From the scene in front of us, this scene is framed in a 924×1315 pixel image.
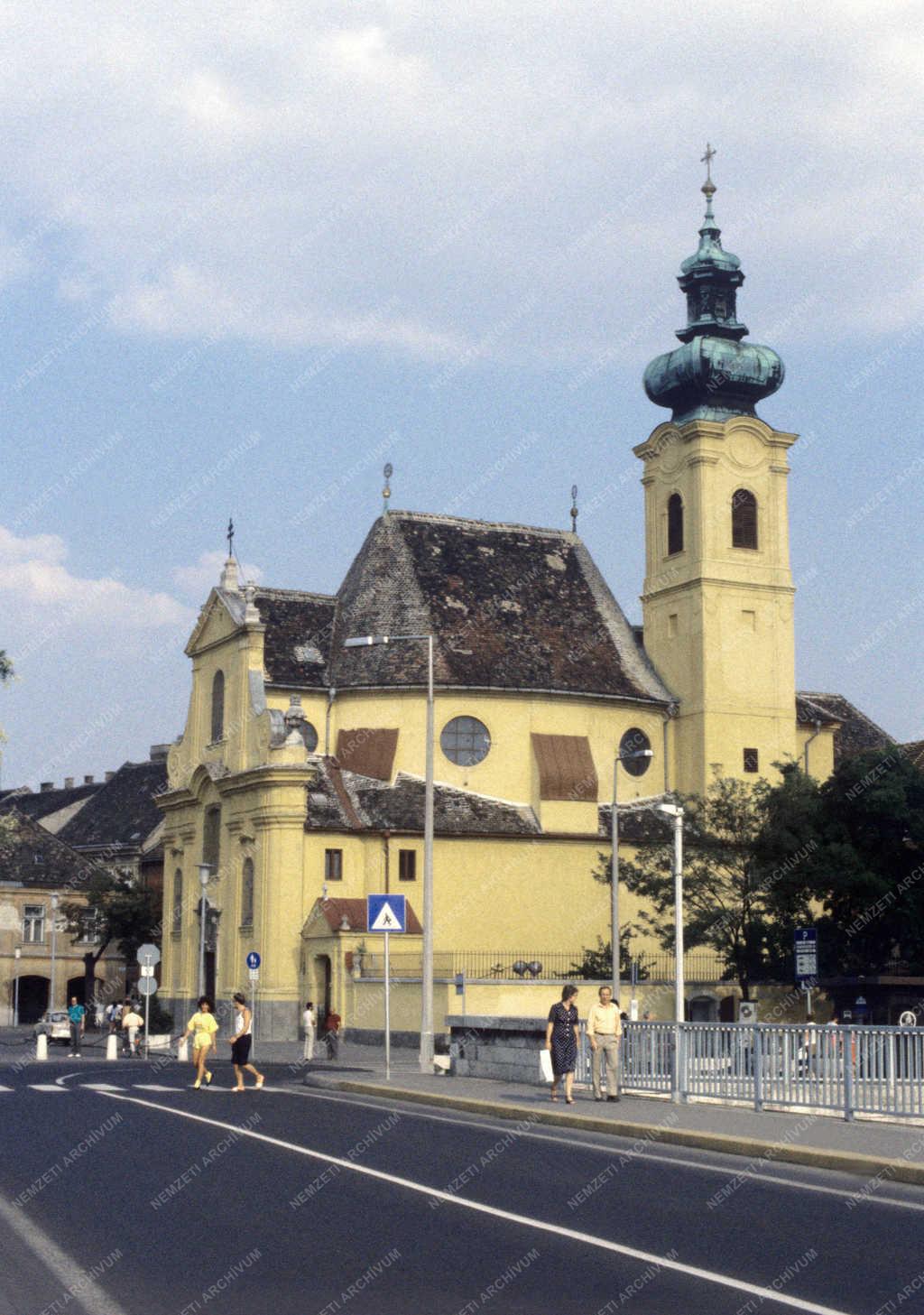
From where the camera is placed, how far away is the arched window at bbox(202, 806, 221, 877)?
63.5m

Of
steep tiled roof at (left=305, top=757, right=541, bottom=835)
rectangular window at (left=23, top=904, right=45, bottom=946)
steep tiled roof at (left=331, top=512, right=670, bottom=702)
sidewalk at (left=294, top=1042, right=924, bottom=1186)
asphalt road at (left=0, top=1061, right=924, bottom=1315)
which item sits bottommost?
sidewalk at (left=294, top=1042, right=924, bottom=1186)

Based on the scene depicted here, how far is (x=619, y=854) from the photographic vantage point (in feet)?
201

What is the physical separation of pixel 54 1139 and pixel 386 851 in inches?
Result: 1537

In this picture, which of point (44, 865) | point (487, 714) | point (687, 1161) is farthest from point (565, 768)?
point (687, 1161)

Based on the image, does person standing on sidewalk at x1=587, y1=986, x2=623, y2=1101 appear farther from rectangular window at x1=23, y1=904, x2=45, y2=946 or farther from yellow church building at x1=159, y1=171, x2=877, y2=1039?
rectangular window at x1=23, y1=904, x2=45, y2=946

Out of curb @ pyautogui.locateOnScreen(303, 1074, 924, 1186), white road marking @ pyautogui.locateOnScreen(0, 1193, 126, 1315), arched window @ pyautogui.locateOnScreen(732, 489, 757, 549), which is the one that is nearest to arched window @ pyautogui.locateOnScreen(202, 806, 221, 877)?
arched window @ pyautogui.locateOnScreen(732, 489, 757, 549)

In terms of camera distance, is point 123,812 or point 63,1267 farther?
point 123,812

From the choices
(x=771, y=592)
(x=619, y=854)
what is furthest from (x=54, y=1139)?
(x=771, y=592)

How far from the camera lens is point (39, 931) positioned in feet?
269

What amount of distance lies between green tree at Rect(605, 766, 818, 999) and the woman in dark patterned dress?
25120mm

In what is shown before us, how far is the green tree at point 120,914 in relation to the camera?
240 feet

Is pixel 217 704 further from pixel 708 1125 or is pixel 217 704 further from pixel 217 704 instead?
pixel 708 1125

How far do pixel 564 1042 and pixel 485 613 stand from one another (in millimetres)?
40099

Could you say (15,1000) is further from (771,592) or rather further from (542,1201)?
(542,1201)
